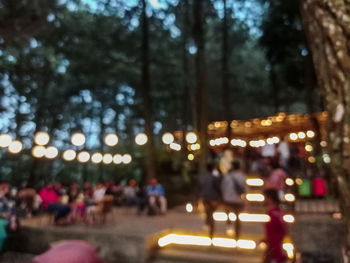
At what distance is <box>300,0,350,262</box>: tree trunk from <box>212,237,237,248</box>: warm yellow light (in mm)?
7134

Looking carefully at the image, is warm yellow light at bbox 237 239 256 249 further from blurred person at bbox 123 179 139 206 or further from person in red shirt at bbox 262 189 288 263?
blurred person at bbox 123 179 139 206

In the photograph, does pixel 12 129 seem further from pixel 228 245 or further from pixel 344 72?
pixel 344 72

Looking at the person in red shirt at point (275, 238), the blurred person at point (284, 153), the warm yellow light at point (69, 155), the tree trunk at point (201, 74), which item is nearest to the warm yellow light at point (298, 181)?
the blurred person at point (284, 153)

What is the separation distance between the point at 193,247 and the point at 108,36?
66.0 feet

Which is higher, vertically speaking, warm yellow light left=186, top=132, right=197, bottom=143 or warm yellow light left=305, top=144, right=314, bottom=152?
warm yellow light left=186, top=132, right=197, bottom=143

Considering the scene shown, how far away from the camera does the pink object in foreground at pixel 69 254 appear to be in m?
3.53

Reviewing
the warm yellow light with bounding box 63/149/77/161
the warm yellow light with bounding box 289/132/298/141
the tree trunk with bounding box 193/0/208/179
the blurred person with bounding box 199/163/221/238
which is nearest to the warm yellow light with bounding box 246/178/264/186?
the tree trunk with bounding box 193/0/208/179

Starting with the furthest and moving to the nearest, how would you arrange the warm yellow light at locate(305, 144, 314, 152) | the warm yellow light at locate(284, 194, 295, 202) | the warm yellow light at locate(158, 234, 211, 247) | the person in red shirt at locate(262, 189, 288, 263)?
the warm yellow light at locate(305, 144, 314, 152)
the warm yellow light at locate(284, 194, 295, 202)
the warm yellow light at locate(158, 234, 211, 247)
the person in red shirt at locate(262, 189, 288, 263)

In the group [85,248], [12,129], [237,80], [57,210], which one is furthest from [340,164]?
[237,80]

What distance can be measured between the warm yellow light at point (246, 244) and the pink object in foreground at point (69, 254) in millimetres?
5779

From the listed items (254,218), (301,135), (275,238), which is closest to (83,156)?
(254,218)

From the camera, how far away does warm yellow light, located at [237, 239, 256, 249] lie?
8.66 meters

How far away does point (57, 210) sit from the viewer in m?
11.8

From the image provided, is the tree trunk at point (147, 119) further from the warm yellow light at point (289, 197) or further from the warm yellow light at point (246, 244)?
the warm yellow light at point (246, 244)
